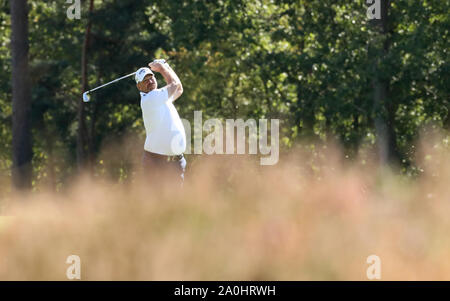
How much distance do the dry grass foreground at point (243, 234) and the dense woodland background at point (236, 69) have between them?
13.5 m

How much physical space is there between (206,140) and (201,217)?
52.3 feet

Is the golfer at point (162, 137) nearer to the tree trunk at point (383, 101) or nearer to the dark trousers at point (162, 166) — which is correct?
the dark trousers at point (162, 166)

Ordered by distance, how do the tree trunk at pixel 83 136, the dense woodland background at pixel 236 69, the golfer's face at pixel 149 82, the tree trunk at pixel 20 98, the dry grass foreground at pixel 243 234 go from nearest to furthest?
1. the dry grass foreground at pixel 243 234
2. the golfer's face at pixel 149 82
3. the tree trunk at pixel 20 98
4. the dense woodland background at pixel 236 69
5. the tree trunk at pixel 83 136

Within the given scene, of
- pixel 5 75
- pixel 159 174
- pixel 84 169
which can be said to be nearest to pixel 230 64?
pixel 84 169

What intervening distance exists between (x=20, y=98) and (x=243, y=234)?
1692 centimetres

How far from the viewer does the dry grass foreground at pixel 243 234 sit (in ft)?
13.1

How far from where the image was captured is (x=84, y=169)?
2580 cm

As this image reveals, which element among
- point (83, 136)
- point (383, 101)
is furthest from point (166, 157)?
point (83, 136)

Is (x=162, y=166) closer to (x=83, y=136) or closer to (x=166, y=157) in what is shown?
(x=166, y=157)

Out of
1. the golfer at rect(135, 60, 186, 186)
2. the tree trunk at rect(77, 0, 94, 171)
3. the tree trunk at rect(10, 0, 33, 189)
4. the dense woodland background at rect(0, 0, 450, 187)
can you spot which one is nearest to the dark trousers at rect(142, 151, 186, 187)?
the golfer at rect(135, 60, 186, 186)

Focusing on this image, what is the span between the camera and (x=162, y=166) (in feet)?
25.6

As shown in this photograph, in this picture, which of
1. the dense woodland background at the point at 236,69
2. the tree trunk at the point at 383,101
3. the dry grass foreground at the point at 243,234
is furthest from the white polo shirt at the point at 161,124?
the tree trunk at the point at 383,101
